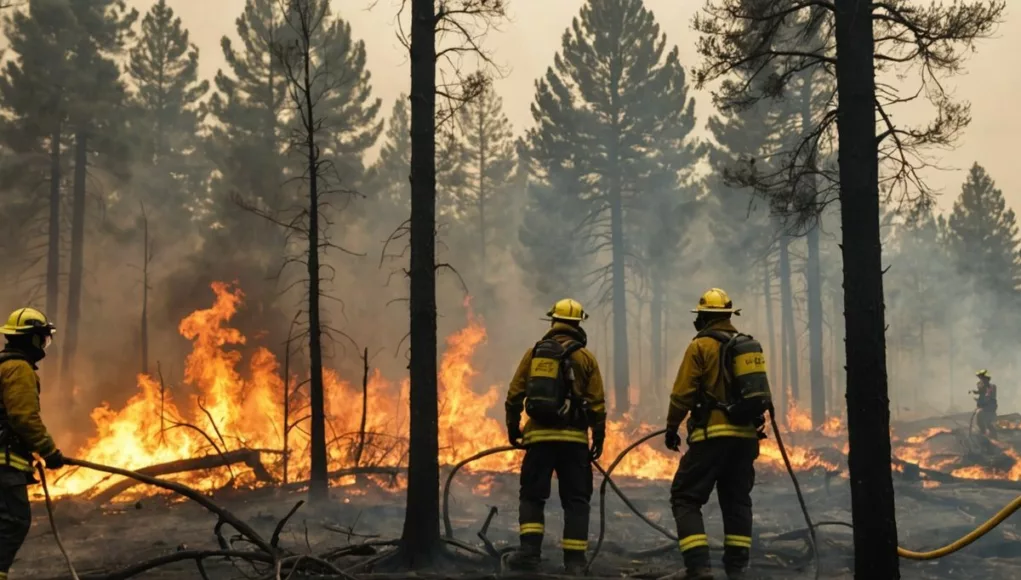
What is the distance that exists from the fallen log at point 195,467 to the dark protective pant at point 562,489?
755 centimetres

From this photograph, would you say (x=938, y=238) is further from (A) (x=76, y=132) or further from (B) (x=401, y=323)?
(A) (x=76, y=132)

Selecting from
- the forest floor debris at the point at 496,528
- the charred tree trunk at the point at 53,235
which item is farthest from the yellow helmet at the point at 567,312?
the charred tree trunk at the point at 53,235

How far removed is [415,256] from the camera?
304 inches

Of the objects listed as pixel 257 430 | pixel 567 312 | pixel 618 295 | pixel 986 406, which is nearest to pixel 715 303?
pixel 567 312

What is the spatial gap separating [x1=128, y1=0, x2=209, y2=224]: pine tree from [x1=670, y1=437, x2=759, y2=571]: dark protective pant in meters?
32.6

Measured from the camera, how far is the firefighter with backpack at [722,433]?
6.28 meters

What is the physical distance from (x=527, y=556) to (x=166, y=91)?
36054 mm

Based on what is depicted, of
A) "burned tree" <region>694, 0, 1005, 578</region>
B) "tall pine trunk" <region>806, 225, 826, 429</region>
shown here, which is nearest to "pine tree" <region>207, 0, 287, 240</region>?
"tall pine trunk" <region>806, 225, 826, 429</region>

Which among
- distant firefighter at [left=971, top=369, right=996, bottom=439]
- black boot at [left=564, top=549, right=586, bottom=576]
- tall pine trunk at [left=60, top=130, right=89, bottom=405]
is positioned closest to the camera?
black boot at [left=564, top=549, right=586, bottom=576]

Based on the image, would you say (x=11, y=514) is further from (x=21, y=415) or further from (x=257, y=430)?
(x=257, y=430)

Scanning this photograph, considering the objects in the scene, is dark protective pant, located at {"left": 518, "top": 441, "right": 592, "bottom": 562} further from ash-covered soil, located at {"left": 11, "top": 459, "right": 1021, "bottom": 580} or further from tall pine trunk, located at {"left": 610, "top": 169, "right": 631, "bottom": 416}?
tall pine trunk, located at {"left": 610, "top": 169, "right": 631, "bottom": 416}

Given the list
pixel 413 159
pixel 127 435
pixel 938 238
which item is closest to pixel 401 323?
pixel 127 435

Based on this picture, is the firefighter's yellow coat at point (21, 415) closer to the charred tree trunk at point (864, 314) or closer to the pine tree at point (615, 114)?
the charred tree trunk at point (864, 314)

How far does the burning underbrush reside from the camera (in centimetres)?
1325
